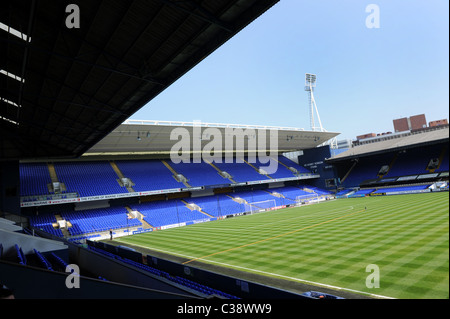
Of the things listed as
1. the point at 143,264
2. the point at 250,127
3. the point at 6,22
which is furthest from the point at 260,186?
the point at 6,22

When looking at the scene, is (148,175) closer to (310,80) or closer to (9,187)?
(9,187)

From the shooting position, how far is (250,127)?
4206 cm

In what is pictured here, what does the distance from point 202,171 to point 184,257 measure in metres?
31.9

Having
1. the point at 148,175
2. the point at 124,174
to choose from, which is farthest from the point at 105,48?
the point at 148,175

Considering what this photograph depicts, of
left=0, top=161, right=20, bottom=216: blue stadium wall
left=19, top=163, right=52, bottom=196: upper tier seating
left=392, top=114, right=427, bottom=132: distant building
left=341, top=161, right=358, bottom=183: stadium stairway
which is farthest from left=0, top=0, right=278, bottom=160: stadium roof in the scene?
left=392, top=114, right=427, bottom=132: distant building

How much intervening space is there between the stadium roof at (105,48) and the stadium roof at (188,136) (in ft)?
43.6

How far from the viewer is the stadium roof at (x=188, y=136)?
3372 cm

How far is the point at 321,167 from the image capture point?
60156 mm

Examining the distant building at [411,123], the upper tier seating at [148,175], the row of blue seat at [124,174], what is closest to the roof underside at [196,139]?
the upper tier seating at [148,175]

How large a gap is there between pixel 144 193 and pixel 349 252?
30694mm

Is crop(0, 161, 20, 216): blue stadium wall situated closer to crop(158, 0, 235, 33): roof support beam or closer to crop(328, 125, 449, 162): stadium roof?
crop(158, 0, 235, 33): roof support beam

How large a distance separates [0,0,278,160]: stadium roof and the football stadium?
6 centimetres

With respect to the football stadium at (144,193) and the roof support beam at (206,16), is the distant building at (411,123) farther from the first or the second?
the roof support beam at (206,16)

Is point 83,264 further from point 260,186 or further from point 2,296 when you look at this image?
point 260,186
